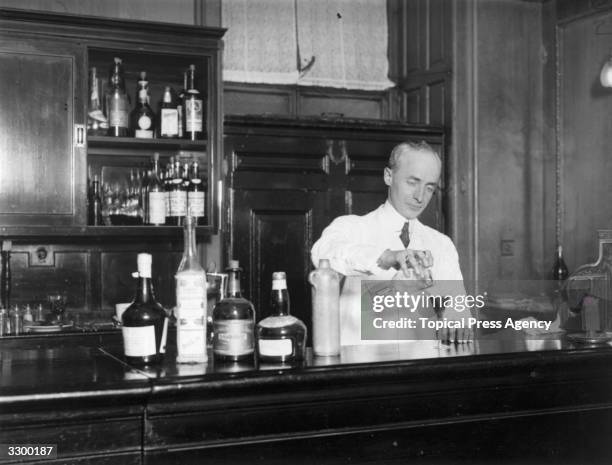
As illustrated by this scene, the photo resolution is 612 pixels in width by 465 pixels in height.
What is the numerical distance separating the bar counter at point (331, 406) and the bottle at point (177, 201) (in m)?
1.51

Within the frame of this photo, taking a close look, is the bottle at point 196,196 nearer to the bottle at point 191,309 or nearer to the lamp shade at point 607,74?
the bottle at point 191,309

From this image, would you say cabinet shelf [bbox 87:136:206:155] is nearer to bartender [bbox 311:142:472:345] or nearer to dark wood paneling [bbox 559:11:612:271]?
bartender [bbox 311:142:472:345]

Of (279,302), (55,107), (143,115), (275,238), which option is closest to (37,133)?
(55,107)

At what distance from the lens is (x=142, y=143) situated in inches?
137

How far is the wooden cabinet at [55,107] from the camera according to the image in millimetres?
3244

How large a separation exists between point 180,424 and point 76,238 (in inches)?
87.7

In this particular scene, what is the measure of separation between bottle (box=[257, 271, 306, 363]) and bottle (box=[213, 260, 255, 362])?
3 centimetres

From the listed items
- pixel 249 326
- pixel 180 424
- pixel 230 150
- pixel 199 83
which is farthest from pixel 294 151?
pixel 180 424

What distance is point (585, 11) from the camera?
12.7 ft

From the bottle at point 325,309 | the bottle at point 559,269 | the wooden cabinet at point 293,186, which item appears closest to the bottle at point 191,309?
the bottle at point 325,309

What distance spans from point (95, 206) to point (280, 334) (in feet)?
6.45

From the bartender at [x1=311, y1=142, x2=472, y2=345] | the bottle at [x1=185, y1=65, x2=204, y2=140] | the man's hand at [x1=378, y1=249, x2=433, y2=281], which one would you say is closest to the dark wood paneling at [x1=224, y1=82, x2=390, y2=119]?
the bottle at [x1=185, y1=65, x2=204, y2=140]

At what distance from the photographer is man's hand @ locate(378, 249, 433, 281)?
6.43 ft

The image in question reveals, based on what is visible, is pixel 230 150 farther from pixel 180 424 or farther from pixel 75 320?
pixel 180 424
